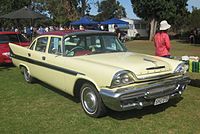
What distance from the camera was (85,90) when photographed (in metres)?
6.01

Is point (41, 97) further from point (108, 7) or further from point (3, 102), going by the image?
point (108, 7)

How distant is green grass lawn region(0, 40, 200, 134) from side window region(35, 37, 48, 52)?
1136 millimetres

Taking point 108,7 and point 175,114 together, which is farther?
point 108,7

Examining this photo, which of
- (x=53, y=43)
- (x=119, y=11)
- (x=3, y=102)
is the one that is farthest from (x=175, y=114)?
(x=119, y=11)

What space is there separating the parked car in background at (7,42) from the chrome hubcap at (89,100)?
6883mm

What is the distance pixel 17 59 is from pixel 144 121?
5086 mm

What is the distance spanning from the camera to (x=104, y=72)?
5383 millimetres

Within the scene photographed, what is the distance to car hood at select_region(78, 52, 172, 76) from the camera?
5.50 metres

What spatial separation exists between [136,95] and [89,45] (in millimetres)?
2055

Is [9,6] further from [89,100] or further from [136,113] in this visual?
[136,113]

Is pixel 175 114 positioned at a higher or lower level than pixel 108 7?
lower

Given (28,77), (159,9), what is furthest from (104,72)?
(159,9)

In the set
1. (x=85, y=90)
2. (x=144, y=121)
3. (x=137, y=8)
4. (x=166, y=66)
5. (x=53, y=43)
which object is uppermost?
(x=137, y=8)

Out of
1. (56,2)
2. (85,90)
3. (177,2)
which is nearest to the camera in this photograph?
(85,90)
